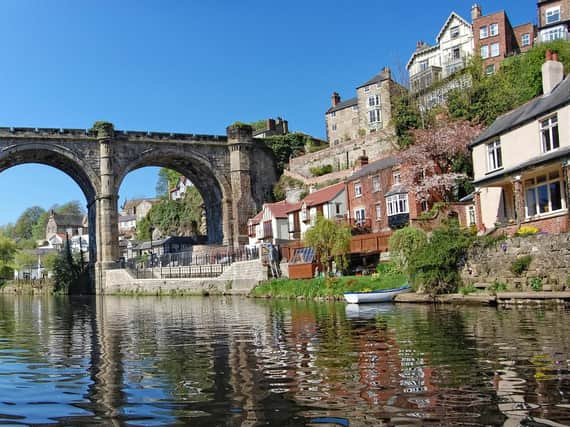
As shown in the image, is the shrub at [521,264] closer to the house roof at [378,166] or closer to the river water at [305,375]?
the river water at [305,375]

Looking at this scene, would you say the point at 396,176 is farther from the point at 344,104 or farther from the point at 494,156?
the point at 344,104

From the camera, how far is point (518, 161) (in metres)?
28.0

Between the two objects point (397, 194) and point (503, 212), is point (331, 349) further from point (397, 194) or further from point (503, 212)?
point (397, 194)

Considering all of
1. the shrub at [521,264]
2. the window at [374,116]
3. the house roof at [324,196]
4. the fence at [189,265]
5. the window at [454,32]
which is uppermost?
the window at [454,32]

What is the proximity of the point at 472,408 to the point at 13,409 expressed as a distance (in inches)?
225

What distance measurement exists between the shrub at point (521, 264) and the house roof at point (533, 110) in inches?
255

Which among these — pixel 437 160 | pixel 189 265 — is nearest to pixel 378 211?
pixel 437 160

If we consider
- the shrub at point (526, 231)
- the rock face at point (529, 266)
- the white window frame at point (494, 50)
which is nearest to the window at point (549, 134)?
the shrub at point (526, 231)

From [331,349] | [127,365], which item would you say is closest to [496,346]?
[331,349]

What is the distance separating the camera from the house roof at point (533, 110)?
1014 inches

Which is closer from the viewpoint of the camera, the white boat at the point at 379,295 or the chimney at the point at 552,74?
the white boat at the point at 379,295

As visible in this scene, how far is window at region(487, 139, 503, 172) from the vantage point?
1177 inches

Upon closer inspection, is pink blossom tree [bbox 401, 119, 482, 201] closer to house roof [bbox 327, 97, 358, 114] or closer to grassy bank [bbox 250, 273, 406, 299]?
grassy bank [bbox 250, 273, 406, 299]

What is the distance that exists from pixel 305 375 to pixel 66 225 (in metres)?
151
